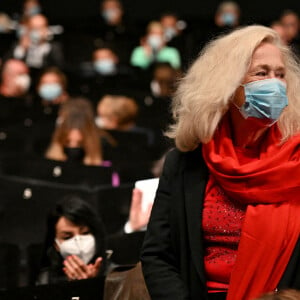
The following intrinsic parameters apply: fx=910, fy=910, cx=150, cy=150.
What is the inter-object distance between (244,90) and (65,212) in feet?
4.82

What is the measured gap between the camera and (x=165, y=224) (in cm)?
236

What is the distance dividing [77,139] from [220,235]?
3.55 meters

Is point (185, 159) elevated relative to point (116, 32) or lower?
lower

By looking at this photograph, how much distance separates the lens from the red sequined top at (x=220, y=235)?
228 centimetres

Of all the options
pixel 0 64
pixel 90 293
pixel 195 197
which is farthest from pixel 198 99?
pixel 0 64

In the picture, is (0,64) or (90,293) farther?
(0,64)

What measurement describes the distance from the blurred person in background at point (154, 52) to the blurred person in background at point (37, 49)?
848 millimetres

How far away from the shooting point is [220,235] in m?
2.30

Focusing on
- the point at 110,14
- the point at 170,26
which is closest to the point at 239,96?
the point at 170,26

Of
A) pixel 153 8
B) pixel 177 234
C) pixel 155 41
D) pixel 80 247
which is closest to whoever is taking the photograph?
pixel 177 234

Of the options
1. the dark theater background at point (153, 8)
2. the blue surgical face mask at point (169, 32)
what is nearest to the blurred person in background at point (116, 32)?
the blue surgical face mask at point (169, 32)

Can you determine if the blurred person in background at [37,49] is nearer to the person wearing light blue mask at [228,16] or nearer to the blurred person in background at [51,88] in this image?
the blurred person in background at [51,88]

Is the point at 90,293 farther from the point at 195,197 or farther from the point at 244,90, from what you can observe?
the point at 244,90

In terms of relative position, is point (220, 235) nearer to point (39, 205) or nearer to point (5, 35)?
point (39, 205)
